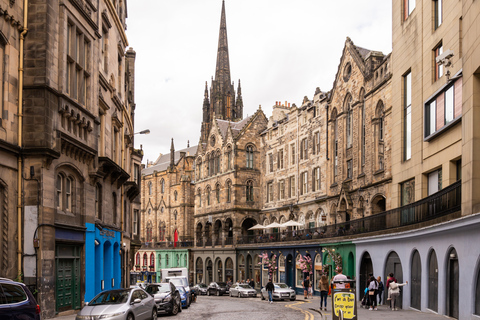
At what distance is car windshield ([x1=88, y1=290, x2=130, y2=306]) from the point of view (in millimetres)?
18125

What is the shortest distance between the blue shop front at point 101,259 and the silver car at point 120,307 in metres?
6.37

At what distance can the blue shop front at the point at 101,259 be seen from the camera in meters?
25.4

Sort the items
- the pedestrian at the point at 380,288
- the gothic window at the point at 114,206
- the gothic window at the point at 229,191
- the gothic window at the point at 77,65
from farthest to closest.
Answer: the gothic window at the point at 229,191, the gothic window at the point at 114,206, the pedestrian at the point at 380,288, the gothic window at the point at 77,65

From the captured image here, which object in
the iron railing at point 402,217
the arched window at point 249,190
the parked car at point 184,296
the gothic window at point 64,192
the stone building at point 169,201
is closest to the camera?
the iron railing at point 402,217

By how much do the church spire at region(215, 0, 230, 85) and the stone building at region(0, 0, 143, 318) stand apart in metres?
73.5

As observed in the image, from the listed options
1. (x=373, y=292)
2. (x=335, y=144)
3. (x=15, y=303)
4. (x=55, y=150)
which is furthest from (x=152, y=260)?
(x=15, y=303)

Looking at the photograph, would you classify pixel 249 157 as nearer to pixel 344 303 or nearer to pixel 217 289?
pixel 217 289

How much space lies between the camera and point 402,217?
90.5 ft

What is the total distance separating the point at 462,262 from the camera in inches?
725

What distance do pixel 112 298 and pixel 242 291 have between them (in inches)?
1243

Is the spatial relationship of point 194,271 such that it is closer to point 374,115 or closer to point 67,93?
point 374,115

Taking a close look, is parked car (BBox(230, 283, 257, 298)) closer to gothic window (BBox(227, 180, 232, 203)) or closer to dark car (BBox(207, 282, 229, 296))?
dark car (BBox(207, 282, 229, 296))

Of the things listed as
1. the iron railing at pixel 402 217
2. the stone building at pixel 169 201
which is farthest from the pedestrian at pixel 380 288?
the stone building at pixel 169 201

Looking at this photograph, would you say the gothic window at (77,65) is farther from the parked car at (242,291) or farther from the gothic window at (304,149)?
the gothic window at (304,149)
